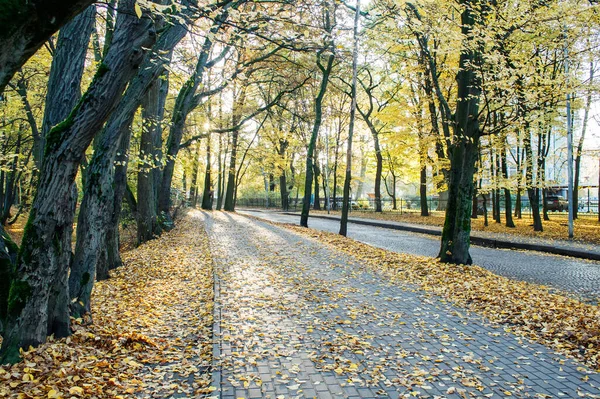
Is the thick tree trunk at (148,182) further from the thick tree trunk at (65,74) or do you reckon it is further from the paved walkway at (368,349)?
the thick tree trunk at (65,74)

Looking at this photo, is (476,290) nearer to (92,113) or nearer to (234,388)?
(234,388)

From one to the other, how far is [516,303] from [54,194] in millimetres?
6573

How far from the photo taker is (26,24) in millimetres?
2373

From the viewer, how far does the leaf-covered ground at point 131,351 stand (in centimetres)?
382

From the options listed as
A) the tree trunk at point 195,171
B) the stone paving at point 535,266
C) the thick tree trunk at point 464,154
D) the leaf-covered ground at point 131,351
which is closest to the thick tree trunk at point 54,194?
the leaf-covered ground at point 131,351

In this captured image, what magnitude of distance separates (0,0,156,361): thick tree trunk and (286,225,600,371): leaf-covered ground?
561cm

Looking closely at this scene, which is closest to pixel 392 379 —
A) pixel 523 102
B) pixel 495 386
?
pixel 495 386

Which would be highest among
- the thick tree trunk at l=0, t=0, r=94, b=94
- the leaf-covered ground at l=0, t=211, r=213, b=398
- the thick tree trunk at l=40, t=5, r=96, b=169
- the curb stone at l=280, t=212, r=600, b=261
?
the thick tree trunk at l=40, t=5, r=96, b=169

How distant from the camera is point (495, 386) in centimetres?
400

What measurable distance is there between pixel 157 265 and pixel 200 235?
608 centimetres

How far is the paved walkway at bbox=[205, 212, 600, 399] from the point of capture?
12.9 feet

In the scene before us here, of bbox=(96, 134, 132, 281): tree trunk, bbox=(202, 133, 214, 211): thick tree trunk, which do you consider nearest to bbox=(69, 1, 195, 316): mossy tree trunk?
bbox=(96, 134, 132, 281): tree trunk

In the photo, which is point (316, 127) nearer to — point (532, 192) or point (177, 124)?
point (177, 124)

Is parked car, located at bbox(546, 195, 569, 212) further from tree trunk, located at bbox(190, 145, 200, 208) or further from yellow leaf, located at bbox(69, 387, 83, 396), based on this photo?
yellow leaf, located at bbox(69, 387, 83, 396)
